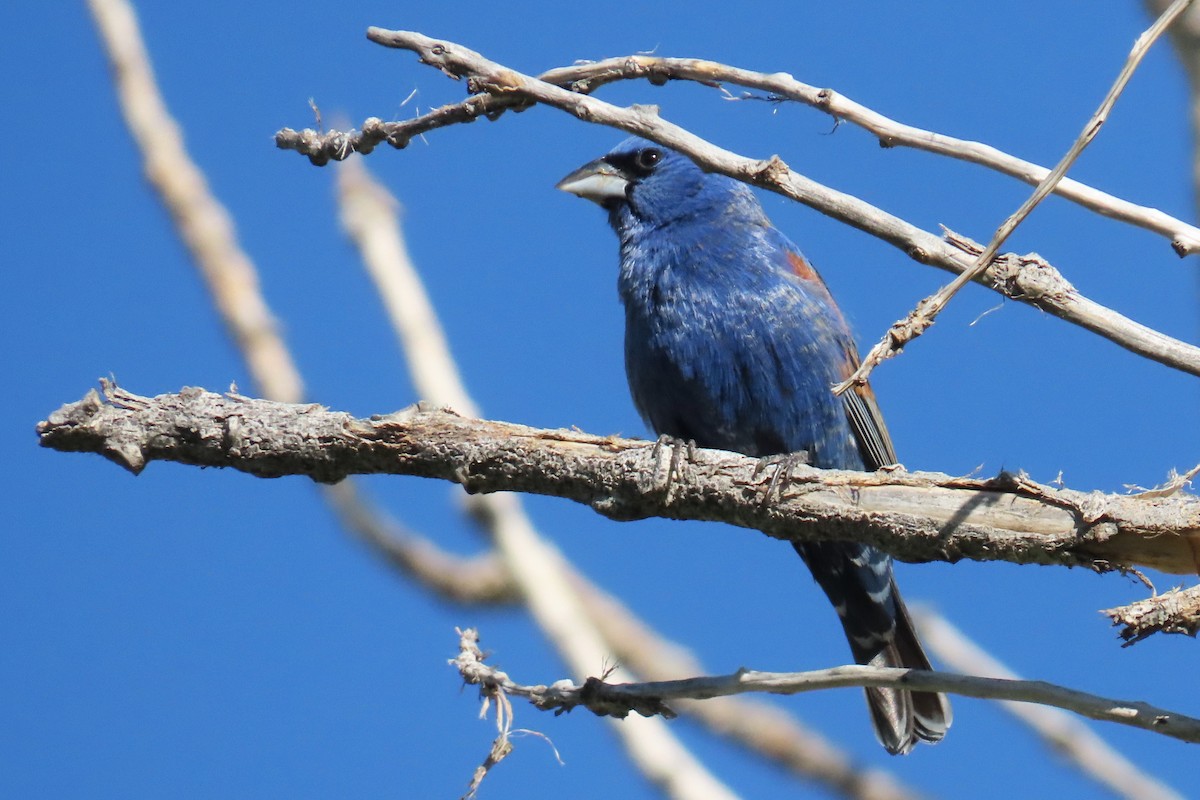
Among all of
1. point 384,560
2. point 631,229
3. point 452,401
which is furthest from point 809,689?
point 384,560

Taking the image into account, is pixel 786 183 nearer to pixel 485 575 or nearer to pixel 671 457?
pixel 671 457

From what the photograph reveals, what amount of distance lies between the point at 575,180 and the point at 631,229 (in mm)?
738

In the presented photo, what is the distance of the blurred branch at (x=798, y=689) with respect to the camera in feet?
11.1

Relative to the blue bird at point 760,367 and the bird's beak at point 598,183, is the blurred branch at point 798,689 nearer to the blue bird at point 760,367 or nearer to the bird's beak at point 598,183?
the blue bird at point 760,367

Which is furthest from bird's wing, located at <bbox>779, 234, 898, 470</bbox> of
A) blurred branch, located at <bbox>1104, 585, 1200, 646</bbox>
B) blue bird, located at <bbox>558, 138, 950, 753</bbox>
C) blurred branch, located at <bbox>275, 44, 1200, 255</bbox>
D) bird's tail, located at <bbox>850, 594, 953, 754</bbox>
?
blurred branch, located at <bbox>1104, 585, 1200, 646</bbox>

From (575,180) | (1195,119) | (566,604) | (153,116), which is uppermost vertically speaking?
(153,116)

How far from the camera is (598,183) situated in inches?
311

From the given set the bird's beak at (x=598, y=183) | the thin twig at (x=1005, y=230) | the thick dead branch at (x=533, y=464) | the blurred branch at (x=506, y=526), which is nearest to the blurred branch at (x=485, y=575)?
the blurred branch at (x=506, y=526)

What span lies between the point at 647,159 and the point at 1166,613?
16.0 ft

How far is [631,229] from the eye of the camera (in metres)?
7.48

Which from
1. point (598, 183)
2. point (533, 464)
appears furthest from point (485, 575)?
point (533, 464)

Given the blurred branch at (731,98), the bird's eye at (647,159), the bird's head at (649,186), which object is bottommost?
the blurred branch at (731,98)

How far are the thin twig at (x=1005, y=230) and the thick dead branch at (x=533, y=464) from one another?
1.18m

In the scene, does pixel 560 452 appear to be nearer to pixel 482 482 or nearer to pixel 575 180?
pixel 482 482
